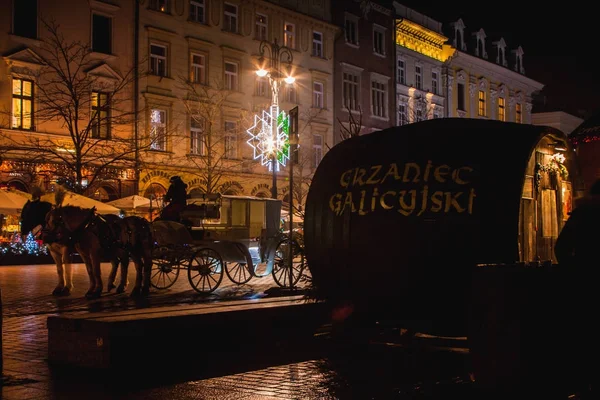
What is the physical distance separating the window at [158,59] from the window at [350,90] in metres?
12.8

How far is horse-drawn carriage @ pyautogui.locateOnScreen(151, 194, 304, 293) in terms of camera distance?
17.2 metres

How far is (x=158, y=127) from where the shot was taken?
3647 centimetres

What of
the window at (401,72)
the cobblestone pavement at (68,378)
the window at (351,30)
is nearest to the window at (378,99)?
the window at (401,72)

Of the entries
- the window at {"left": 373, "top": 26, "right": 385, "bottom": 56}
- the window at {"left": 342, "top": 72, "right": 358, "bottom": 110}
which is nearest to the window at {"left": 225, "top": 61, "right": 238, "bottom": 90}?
the window at {"left": 342, "top": 72, "right": 358, "bottom": 110}

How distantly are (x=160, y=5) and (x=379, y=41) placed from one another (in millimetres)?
16818

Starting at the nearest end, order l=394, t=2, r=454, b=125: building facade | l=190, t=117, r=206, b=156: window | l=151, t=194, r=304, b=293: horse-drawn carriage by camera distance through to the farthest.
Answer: l=151, t=194, r=304, b=293: horse-drawn carriage
l=190, t=117, r=206, b=156: window
l=394, t=2, r=454, b=125: building facade

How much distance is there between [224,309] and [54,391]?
2.77 metres

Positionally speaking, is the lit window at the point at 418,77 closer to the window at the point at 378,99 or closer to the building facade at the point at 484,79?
the building facade at the point at 484,79

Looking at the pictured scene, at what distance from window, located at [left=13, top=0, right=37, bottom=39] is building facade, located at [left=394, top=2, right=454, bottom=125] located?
78.6 ft

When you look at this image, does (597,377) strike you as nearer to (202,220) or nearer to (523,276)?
(523,276)

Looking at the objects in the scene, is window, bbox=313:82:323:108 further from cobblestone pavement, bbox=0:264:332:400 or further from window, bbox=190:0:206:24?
cobblestone pavement, bbox=0:264:332:400

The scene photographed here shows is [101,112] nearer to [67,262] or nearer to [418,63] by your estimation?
[67,262]

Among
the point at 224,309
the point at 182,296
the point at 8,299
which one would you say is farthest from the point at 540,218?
the point at 8,299

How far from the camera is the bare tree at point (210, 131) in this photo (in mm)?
37656
